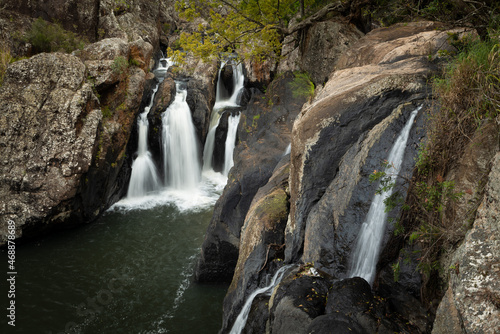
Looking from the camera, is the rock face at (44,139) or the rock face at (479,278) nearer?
the rock face at (479,278)

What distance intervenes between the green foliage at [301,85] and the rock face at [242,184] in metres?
0.18

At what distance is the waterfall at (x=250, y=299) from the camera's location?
5.16 m

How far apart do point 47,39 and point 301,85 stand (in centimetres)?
1055

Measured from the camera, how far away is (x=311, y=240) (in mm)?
5098

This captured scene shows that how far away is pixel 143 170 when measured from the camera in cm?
1379

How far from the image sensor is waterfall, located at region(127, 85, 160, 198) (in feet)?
44.4

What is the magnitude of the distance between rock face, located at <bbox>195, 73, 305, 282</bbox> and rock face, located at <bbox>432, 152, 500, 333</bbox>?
19.2 feet

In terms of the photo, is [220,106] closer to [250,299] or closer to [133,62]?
[133,62]

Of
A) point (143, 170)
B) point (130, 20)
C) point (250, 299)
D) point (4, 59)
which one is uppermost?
point (130, 20)

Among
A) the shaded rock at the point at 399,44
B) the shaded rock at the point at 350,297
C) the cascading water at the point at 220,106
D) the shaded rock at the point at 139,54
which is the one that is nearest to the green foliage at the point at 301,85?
the shaded rock at the point at 399,44

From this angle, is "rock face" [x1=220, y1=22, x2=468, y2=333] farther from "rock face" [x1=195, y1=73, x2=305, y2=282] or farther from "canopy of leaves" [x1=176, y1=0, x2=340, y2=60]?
"canopy of leaves" [x1=176, y1=0, x2=340, y2=60]

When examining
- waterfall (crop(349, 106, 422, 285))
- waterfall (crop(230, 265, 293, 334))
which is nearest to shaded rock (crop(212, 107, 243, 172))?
waterfall (crop(230, 265, 293, 334))

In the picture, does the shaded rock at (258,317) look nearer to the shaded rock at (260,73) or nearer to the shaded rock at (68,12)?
the shaded rock at (260,73)

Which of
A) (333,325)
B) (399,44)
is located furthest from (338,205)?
(399,44)
